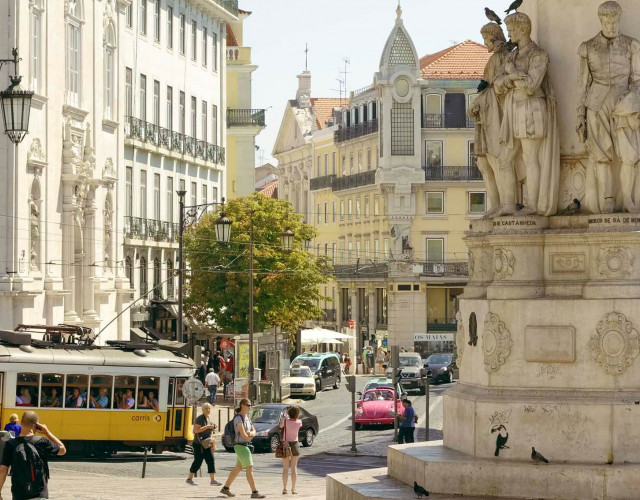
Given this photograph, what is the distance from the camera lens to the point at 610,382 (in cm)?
1673

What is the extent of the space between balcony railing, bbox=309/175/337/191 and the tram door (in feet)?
253

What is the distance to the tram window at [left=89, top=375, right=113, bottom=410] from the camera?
39250 mm

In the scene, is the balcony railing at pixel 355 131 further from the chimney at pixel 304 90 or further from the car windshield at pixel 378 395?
the car windshield at pixel 378 395

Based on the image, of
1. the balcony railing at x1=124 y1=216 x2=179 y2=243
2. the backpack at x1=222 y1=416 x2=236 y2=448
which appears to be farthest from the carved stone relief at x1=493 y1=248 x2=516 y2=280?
the balcony railing at x1=124 y1=216 x2=179 y2=243

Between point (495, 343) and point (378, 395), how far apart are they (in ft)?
123

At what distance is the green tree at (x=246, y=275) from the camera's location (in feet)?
219

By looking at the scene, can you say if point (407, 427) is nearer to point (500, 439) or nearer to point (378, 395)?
point (378, 395)

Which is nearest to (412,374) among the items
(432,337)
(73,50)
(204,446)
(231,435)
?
(73,50)

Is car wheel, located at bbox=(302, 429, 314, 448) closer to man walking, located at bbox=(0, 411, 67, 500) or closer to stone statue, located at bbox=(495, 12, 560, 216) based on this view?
man walking, located at bbox=(0, 411, 67, 500)

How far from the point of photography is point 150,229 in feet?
229

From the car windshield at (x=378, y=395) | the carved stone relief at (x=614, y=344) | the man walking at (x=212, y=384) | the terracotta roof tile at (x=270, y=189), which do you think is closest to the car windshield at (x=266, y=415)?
the car windshield at (x=378, y=395)

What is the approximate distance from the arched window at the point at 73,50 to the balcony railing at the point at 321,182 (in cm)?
6112

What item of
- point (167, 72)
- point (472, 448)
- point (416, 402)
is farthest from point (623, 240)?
point (167, 72)

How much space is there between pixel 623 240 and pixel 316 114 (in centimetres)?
11470
